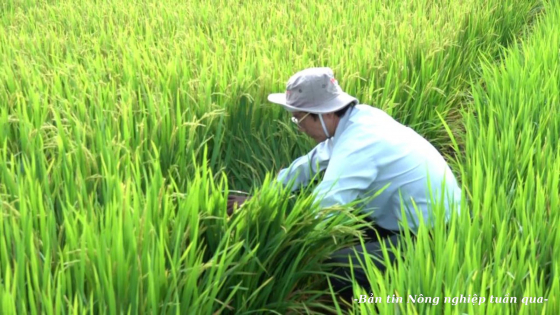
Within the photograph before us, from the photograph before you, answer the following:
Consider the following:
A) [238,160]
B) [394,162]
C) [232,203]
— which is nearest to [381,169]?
[394,162]

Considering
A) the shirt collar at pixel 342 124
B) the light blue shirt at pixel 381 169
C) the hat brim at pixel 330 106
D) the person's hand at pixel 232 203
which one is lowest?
the person's hand at pixel 232 203

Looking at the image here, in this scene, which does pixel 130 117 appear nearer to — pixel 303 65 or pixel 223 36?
pixel 303 65

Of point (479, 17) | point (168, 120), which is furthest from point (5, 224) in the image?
point (479, 17)

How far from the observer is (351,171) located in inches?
89.5

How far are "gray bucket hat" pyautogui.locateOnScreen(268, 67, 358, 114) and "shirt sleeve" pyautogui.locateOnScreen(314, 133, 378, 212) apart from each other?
6.1 inches

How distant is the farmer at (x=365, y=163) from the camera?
2258mm

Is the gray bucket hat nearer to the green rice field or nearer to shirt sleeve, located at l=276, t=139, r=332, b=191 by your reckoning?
shirt sleeve, located at l=276, t=139, r=332, b=191

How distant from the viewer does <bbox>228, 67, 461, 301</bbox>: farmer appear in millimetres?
2258

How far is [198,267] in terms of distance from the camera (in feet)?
5.49

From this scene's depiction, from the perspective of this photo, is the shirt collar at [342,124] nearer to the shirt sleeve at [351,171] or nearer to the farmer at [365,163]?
the farmer at [365,163]

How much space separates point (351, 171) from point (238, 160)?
796 mm

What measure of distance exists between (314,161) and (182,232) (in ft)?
2.90

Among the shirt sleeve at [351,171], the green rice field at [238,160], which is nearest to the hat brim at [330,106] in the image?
the shirt sleeve at [351,171]

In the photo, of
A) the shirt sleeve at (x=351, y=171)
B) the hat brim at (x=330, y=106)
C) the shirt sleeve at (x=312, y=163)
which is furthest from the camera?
the shirt sleeve at (x=312, y=163)
